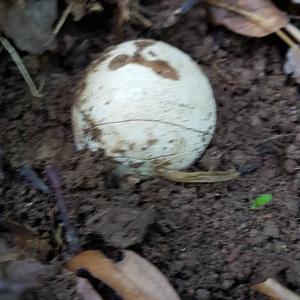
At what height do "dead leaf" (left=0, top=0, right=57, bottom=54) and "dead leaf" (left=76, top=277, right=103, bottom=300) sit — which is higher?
"dead leaf" (left=0, top=0, right=57, bottom=54)

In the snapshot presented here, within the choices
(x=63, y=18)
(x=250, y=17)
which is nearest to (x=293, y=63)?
(x=250, y=17)

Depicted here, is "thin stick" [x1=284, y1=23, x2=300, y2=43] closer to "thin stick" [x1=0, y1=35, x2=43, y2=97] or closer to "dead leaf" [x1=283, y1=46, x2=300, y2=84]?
"dead leaf" [x1=283, y1=46, x2=300, y2=84]

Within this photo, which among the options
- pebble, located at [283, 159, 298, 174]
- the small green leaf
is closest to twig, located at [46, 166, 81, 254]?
the small green leaf

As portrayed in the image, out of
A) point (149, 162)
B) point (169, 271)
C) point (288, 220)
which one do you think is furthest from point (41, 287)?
point (288, 220)

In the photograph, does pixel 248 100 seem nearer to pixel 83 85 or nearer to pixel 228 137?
pixel 228 137

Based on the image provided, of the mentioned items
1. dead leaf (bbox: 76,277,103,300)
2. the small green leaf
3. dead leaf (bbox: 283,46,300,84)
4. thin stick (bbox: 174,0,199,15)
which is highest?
thin stick (bbox: 174,0,199,15)

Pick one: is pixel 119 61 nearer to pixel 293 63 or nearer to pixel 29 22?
pixel 29 22
